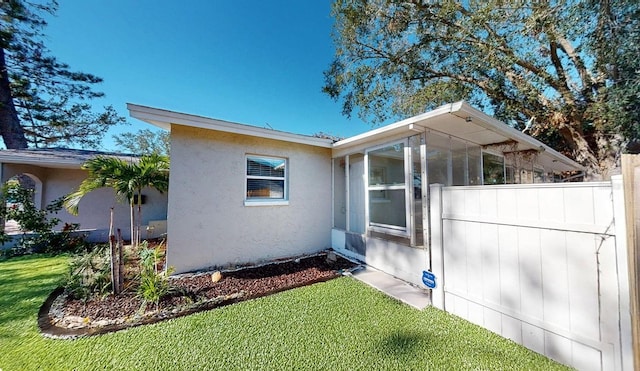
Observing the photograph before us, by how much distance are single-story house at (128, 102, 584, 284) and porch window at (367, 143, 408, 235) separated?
0.02 metres

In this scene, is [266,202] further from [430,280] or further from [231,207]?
[430,280]

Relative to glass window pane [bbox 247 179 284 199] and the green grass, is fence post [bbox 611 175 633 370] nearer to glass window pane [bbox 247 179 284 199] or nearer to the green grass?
the green grass

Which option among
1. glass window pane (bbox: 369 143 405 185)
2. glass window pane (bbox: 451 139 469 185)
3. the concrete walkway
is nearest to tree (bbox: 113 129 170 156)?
glass window pane (bbox: 369 143 405 185)

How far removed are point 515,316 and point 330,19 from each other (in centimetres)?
1090

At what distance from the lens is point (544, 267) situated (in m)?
2.38

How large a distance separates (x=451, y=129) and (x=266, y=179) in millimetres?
4419

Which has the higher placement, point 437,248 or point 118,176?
point 118,176

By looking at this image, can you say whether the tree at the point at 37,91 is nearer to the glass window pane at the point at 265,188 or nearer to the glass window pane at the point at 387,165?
the glass window pane at the point at 265,188

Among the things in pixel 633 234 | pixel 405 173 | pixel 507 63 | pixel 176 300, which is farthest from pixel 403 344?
pixel 507 63

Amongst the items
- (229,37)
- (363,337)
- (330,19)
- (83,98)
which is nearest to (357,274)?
(363,337)

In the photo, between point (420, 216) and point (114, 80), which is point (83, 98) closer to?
point (114, 80)

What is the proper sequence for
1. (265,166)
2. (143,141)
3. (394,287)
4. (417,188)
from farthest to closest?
1. (143,141)
2. (265,166)
3. (417,188)
4. (394,287)

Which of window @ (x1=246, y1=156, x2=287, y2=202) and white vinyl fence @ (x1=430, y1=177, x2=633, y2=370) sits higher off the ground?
window @ (x1=246, y1=156, x2=287, y2=202)

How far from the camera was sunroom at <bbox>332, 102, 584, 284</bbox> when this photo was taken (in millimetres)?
4309
